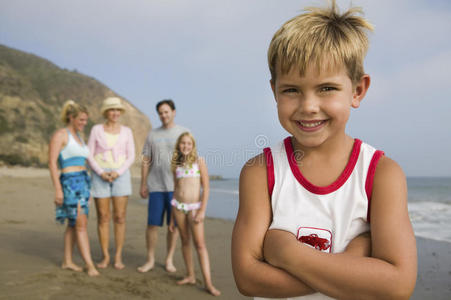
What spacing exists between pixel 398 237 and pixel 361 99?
1.56ft

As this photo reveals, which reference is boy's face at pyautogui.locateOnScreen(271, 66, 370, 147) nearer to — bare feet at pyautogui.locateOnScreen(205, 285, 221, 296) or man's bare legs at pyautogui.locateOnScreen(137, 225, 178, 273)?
bare feet at pyautogui.locateOnScreen(205, 285, 221, 296)

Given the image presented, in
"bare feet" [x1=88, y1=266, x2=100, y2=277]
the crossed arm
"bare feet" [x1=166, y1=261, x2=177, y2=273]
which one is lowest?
"bare feet" [x1=166, y1=261, x2=177, y2=273]

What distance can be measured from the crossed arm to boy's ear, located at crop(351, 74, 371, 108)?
0.22 meters

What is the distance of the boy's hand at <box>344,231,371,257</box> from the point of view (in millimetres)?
1042

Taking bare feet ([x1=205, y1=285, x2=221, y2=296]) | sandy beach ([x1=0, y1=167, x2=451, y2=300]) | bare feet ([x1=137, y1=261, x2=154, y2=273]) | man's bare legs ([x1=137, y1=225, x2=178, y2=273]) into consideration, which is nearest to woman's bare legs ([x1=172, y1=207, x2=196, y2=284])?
sandy beach ([x1=0, y1=167, x2=451, y2=300])

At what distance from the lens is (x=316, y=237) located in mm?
1105

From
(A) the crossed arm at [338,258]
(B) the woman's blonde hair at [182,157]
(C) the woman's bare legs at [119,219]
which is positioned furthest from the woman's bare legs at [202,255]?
(A) the crossed arm at [338,258]

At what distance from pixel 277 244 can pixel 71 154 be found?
3.96 m

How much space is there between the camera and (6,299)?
3389 millimetres

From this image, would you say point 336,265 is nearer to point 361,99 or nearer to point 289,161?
point 289,161

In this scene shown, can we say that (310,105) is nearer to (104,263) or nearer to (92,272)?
(92,272)

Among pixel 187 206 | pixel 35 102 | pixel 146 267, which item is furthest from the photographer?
pixel 35 102

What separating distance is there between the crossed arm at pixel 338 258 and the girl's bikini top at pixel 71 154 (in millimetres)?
3781

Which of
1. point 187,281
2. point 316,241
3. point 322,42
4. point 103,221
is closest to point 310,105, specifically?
point 322,42
